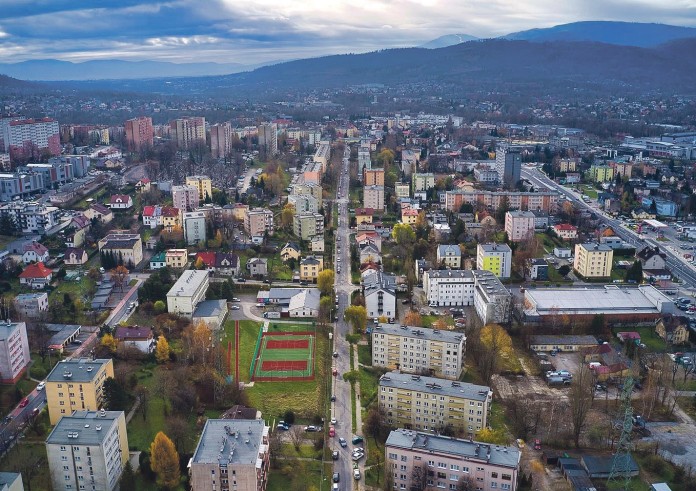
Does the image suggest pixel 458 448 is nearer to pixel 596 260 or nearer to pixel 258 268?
pixel 258 268

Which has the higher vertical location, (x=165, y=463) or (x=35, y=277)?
(x=35, y=277)

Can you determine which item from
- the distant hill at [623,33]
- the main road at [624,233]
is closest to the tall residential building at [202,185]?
the main road at [624,233]

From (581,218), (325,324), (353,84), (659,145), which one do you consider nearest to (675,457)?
(325,324)

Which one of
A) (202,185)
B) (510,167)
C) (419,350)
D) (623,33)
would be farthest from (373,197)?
(623,33)

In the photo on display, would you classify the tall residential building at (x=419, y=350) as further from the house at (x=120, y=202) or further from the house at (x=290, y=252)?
the house at (x=120, y=202)

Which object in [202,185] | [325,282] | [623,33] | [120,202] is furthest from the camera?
[623,33]
